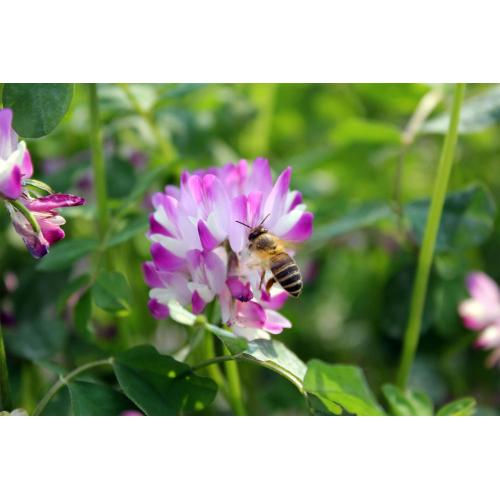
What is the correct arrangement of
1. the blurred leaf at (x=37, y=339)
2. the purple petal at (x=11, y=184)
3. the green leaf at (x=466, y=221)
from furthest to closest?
1. the green leaf at (x=466, y=221)
2. the blurred leaf at (x=37, y=339)
3. the purple petal at (x=11, y=184)

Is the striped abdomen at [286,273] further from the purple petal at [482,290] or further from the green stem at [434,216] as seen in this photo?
the purple petal at [482,290]

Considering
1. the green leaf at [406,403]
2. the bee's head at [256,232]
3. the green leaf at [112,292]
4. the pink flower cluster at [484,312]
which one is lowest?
the pink flower cluster at [484,312]

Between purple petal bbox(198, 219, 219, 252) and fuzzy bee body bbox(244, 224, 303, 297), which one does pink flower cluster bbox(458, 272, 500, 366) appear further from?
purple petal bbox(198, 219, 219, 252)

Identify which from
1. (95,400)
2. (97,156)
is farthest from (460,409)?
(97,156)

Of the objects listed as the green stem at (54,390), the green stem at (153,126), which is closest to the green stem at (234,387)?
the green stem at (54,390)

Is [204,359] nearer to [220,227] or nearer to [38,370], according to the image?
[220,227]

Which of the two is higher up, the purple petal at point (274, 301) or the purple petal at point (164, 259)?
the purple petal at point (164, 259)

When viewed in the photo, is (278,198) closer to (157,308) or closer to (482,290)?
(157,308)

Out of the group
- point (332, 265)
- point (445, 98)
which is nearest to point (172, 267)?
point (445, 98)
